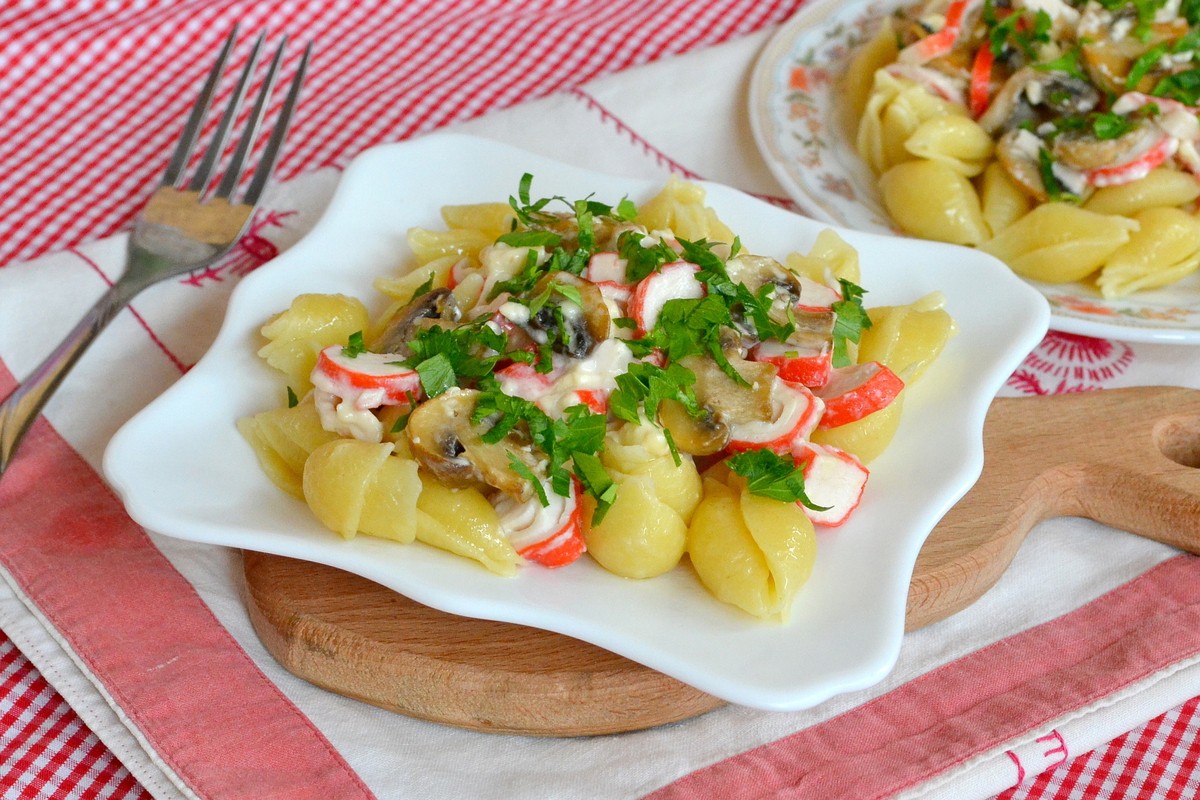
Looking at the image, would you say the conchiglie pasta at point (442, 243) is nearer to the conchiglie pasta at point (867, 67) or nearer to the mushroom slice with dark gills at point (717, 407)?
the mushroom slice with dark gills at point (717, 407)

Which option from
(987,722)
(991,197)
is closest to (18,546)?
(987,722)

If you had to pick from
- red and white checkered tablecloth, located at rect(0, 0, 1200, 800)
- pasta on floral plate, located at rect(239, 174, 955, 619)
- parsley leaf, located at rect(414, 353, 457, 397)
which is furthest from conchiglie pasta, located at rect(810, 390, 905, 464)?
red and white checkered tablecloth, located at rect(0, 0, 1200, 800)

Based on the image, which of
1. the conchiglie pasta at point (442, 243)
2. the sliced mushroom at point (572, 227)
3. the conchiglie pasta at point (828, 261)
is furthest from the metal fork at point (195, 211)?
the conchiglie pasta at point (828, 261)

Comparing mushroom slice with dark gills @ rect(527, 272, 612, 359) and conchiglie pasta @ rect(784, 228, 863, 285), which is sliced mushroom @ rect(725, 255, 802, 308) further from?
mushroom slice with dark gills @ rect(527, 272, 612, 359)

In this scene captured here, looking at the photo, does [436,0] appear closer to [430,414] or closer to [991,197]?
[991,197]

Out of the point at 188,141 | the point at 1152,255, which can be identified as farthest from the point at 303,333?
the point at 1152,255
